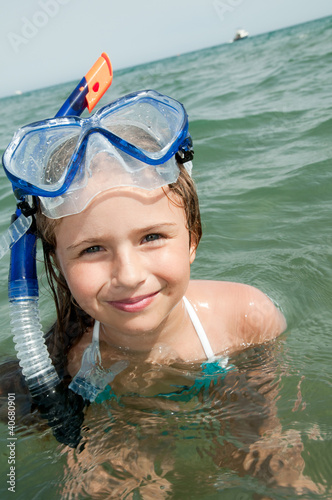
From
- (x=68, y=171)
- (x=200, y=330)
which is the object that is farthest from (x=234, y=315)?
(x=68, y=171)

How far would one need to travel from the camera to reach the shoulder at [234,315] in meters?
2.76

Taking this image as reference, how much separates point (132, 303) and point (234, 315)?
0.84m

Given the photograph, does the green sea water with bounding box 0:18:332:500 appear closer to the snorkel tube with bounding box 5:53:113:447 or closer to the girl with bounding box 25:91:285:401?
the snorkel tube with bounding box 5:53:113:447

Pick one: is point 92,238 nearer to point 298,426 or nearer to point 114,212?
→ point 114,212

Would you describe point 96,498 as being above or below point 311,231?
above

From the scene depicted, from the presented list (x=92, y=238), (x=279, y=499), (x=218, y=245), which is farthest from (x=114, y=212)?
(x=218, y=245)

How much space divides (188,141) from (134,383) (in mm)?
1296

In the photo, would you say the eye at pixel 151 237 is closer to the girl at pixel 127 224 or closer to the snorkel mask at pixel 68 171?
the girl at pixel 127 224

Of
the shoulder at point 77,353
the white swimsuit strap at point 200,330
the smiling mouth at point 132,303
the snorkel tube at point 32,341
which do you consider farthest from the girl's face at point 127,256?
the shoulder at point 77,353

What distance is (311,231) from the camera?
4.12 meters

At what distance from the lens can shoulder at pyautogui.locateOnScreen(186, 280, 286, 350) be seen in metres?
2.76

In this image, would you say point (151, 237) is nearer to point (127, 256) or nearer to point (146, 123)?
point (127, 256)

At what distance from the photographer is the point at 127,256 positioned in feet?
6.46

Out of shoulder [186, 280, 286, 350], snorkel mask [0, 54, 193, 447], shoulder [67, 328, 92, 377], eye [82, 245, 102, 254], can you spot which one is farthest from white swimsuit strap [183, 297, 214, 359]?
eye [82, 245, 102, 254]
